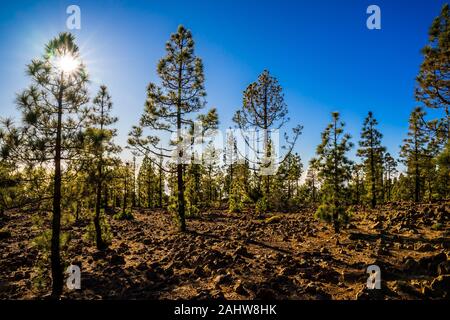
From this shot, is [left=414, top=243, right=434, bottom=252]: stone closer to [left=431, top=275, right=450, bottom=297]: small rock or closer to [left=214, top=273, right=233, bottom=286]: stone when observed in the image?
[left=431, top=275, right=450, bottom=297]: small rock

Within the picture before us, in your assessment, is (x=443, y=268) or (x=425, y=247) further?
(x=425, y=247)

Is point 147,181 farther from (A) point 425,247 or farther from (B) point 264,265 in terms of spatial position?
(A) point 425,247

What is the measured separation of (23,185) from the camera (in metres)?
9.14

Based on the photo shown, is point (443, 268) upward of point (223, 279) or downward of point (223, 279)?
upward

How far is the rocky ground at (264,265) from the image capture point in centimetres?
796

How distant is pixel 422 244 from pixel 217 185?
163 feet

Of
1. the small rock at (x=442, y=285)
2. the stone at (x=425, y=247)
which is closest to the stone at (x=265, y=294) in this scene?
the small rock at (x=442, y=285)

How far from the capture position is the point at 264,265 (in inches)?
412

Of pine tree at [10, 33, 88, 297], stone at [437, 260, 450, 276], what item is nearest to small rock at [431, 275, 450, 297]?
stone at [437, 260, 450, 276]

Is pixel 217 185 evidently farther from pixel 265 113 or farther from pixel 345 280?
pixel 345 280

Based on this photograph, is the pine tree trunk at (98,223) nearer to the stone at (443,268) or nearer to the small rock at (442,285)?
the small rock at (442,285)

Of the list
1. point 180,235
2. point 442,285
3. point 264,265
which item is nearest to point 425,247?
point 442,285

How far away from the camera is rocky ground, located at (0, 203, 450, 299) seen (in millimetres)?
7961

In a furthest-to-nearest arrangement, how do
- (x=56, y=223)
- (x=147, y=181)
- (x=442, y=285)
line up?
(x=147, y=181) < (x=56, y=223) < (x=442, y=285)
